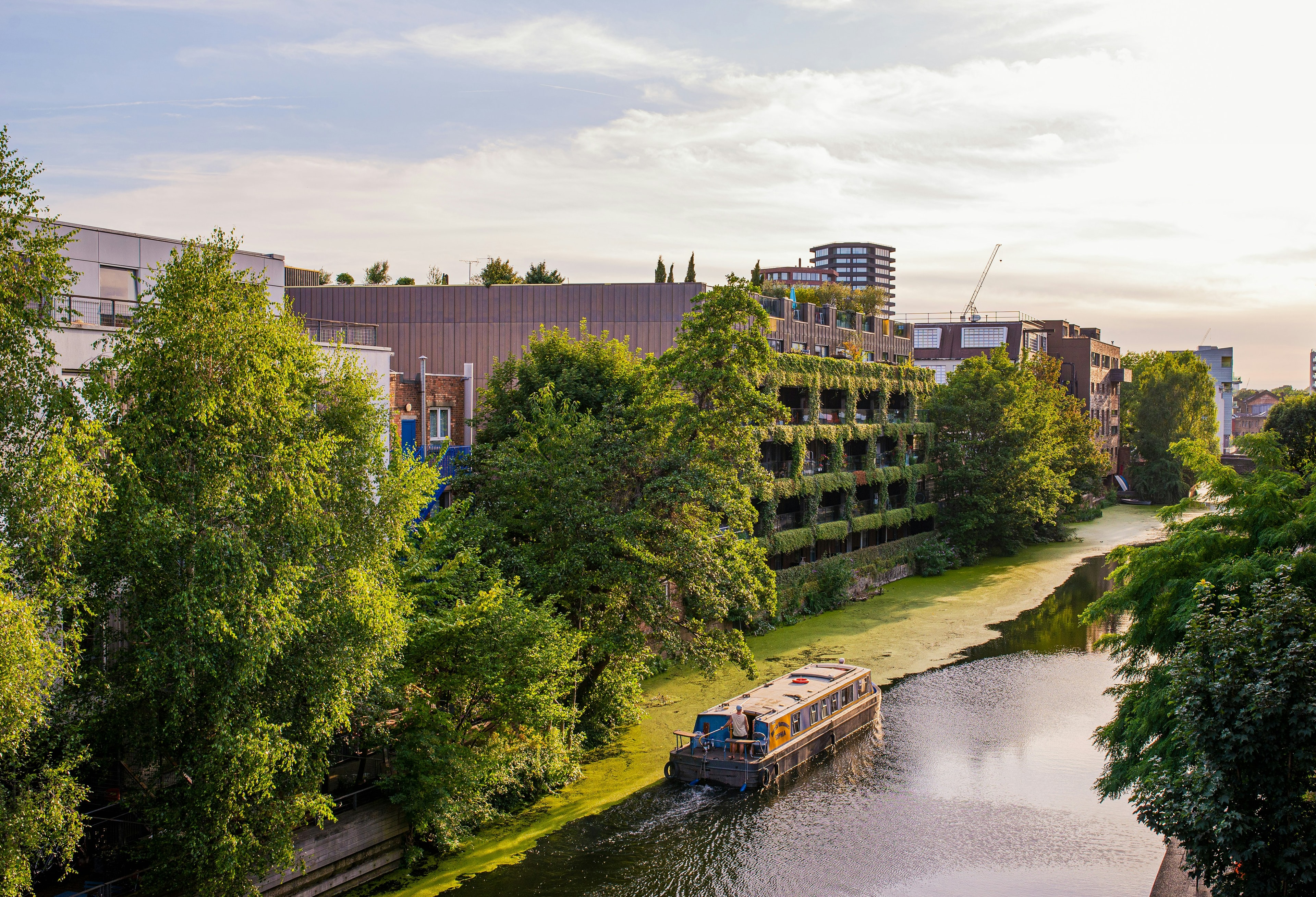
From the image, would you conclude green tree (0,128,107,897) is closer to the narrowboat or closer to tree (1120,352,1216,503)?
the narrowboat

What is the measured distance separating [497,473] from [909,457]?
1634 inches

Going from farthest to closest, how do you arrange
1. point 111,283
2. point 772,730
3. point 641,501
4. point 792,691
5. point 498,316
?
point 498,316
point 792,691
point 641,501
point 772,730
point 111,283

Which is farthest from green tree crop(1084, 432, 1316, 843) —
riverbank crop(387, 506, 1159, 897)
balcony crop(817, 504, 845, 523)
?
balcony crop(817, 504, 845, 523)

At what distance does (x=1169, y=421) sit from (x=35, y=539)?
357ft

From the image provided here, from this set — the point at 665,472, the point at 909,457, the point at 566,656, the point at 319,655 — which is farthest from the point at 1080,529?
the point at 319,655

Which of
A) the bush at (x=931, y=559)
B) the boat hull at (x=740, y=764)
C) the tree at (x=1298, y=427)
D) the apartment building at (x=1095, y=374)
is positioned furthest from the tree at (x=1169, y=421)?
the boat hull at (x=740, y=764)

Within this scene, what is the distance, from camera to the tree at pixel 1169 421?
101m

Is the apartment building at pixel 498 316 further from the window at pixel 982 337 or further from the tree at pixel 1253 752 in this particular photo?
the window at pixel 982 337

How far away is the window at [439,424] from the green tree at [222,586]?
679 inches

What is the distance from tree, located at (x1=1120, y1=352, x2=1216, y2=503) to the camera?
333 ft

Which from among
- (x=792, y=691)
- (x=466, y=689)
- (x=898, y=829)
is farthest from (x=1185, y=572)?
(x=466, y=689)

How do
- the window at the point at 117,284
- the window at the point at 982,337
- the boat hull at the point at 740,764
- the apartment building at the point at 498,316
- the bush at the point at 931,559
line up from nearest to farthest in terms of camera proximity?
the window at the point at 117,284
the boat hull at the point at 740,764
the apartment building at the point at 498,316
the bush at the point at 931,559
the window at the point at 982,337

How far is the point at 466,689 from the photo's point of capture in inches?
947

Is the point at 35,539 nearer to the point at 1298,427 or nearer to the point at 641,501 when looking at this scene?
the point at 641,501
